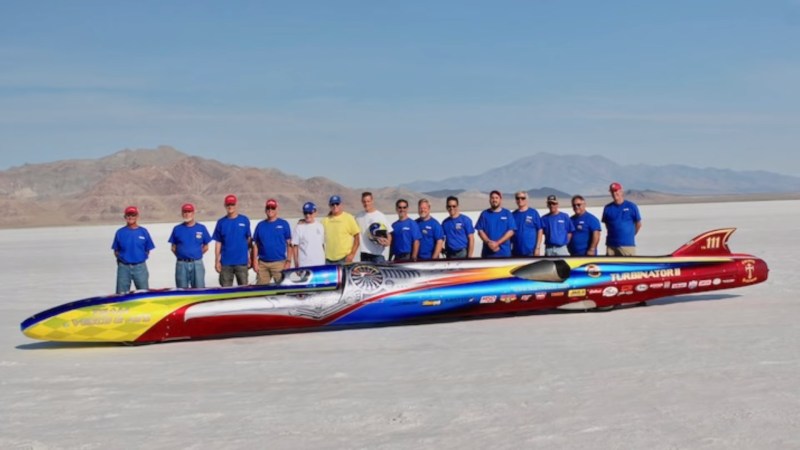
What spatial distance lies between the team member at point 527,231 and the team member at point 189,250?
15.5 ft

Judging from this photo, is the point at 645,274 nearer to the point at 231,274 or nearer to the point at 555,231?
the point at 555,231

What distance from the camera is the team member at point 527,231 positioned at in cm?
1352

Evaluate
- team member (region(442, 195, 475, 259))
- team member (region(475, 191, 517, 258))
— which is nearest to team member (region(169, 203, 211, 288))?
team member (region(442, 195, 475, 259))

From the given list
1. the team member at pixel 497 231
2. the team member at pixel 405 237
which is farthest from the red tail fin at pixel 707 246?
the team member at pixel 405 237

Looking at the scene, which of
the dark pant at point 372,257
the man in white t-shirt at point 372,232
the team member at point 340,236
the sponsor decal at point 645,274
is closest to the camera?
the sponsor decal at point 645,274

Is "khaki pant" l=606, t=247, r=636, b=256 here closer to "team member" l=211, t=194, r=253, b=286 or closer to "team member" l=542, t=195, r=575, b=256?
"team member" l=542, t=195, r=575, b=256

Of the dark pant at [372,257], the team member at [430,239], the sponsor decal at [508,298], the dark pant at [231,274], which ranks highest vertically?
the team member at [430,239]

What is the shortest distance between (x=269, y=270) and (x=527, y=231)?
13.0ft

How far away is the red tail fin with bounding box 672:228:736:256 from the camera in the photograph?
1307 cm

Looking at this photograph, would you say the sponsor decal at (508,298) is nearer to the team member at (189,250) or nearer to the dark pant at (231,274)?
the dark pant at (231,274)

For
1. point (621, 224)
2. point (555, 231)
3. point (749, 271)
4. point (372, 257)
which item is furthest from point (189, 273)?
point (749, 271)

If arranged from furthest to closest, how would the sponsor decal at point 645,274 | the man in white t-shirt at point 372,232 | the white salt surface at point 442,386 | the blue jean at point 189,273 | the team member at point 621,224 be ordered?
the team member at point 621,224
the man in white t-shirt at point 372,232
the blue jean at point 189,273
the sponsor decal at point 645,274
the white salt surface at point 442,386

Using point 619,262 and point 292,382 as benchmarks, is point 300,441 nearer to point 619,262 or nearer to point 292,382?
point 292,382

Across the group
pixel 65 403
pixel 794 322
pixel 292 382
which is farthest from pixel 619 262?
pixel 65 403
